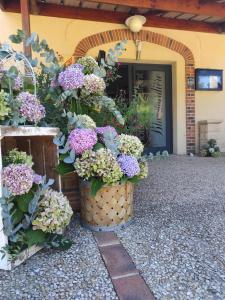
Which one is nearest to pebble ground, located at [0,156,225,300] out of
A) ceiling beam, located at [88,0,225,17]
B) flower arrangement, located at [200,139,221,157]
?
ceiling beam, located at [88,0,225,17]

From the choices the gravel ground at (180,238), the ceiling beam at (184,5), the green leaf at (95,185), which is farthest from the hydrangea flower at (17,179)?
the ceiling beam at (184,5)

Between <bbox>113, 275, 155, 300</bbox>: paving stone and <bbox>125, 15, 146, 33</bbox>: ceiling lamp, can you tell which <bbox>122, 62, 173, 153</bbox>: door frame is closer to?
<bbox>125, 15, 146, 33</bbox>: ceiling lamp

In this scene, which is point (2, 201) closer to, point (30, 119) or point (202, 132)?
point (30, 119)

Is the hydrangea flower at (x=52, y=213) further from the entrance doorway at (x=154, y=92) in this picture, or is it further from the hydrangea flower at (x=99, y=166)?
the entrance doorway at (x=154, y=92)

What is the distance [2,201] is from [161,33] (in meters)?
4.52

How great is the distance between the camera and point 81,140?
5.54 ft

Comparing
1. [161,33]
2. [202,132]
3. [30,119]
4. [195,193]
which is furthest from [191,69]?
[30,119]

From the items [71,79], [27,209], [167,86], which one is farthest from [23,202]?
[167,86]

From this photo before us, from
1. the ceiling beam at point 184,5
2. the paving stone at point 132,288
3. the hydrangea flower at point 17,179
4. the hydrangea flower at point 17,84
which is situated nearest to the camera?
the paving stone at point 132,288

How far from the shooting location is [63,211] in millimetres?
1577

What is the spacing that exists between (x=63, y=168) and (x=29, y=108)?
436mm

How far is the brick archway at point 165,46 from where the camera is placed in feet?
15.3

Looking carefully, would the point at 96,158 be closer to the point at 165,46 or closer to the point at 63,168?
the point at 63,168

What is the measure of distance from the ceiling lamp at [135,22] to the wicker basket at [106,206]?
3547 mm
